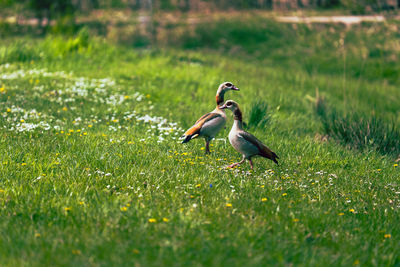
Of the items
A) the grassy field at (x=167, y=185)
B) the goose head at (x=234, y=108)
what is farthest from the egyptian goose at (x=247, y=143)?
the grassy field at (x=167, y=185)

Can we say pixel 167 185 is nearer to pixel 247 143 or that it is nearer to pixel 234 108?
pixel 247 143

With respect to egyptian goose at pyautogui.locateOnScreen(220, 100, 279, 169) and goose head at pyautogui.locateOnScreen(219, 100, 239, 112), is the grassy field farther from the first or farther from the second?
goose head at pyautogui.locateOnScreen(219, 100, 239, 112)

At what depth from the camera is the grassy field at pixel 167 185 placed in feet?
14.1

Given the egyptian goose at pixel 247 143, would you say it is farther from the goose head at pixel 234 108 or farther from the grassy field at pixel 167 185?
the grassy field at pixel 167 185

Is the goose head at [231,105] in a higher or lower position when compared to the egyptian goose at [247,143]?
higher

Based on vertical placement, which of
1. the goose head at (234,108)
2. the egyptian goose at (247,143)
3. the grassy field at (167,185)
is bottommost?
the grassy field at (167,185)

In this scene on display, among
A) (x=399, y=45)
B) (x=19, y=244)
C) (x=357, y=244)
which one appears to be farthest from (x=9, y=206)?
(x=399, y=45)

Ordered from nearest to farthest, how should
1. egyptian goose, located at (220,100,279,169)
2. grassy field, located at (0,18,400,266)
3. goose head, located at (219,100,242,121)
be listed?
grassy field, located at (0,18,400,266)
egyptian goose, located at (220,100,279,169)
goose head, located at (219,100,242,121)

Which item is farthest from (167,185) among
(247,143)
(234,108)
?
(234,108)

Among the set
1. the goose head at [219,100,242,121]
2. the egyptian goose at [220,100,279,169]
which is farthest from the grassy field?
the goose head at [219,100,242,121]

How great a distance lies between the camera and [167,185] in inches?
239

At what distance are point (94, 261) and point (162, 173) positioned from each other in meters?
2.52

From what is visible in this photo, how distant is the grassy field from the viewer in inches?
170

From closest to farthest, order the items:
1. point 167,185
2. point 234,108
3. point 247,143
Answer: point 167,185 → point 247,143 → point 234,108
